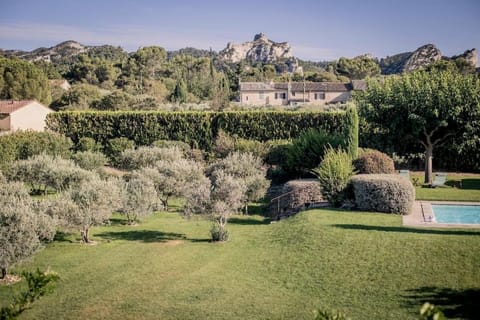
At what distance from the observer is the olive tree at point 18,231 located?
1127cm

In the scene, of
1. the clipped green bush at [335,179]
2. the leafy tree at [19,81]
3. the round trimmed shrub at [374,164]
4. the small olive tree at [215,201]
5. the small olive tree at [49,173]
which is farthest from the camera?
the leafy tree at [19,81]

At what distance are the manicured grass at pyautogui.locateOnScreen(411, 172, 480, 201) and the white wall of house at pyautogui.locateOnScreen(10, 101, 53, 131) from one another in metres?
27.3

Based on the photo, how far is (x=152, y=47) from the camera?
8400 cm

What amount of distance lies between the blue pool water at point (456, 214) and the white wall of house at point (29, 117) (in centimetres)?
2874

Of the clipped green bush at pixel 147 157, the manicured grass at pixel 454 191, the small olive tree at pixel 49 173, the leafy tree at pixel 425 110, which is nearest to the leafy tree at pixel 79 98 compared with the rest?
the clipped green bush at pixel 147 157

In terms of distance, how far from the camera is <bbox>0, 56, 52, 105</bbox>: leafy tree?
49469 mm

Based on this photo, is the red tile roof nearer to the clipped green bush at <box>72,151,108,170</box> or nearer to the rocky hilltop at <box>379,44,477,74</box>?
the clipped green bush at <box>72,151,108,170</box>

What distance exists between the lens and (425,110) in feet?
73.2

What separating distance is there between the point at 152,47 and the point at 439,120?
226 ft

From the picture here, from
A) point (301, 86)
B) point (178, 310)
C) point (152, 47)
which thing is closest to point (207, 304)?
point (178, 310)

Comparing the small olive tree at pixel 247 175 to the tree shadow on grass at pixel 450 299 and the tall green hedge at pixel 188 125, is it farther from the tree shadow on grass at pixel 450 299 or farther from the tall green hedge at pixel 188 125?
the tall green hedge at pixel 188 125

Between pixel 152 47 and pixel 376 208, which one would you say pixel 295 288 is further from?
pixel 152 47

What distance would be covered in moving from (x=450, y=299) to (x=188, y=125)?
2556cm

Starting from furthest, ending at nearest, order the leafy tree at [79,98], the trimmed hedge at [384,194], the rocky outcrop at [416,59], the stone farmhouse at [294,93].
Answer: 1. the rocky outcrop at [416,59]
2. the stone farmhouse at [294,93]
3. the leafy tree at [79,98]
4. the trimmed hedge at [384,194]
